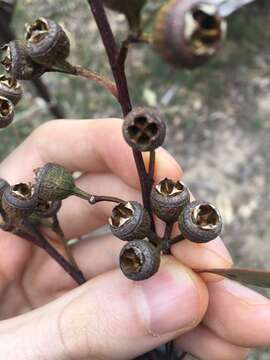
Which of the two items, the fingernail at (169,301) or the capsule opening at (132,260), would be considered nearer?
the capsule opening at (132,260)

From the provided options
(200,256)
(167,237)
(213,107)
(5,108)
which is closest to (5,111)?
(5,108)

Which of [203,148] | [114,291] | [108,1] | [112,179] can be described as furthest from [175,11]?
[203,148]

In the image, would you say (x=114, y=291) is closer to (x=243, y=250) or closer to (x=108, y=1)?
(x=108, y=1)

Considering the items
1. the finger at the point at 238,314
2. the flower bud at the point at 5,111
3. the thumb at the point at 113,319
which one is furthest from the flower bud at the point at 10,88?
the finger at the point at 238,314

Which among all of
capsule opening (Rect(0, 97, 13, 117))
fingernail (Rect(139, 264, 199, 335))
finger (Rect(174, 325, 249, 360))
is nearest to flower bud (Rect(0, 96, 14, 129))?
capsule opening (Rect(0, 97, 13, 117))

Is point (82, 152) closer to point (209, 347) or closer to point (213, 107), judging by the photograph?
point (209, 347)

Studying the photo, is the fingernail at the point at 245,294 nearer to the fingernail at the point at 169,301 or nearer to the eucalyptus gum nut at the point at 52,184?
the fingernail at the point at 169,301

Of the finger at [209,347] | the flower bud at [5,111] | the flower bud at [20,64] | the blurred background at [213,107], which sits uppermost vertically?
the flower bud at [20,64]
